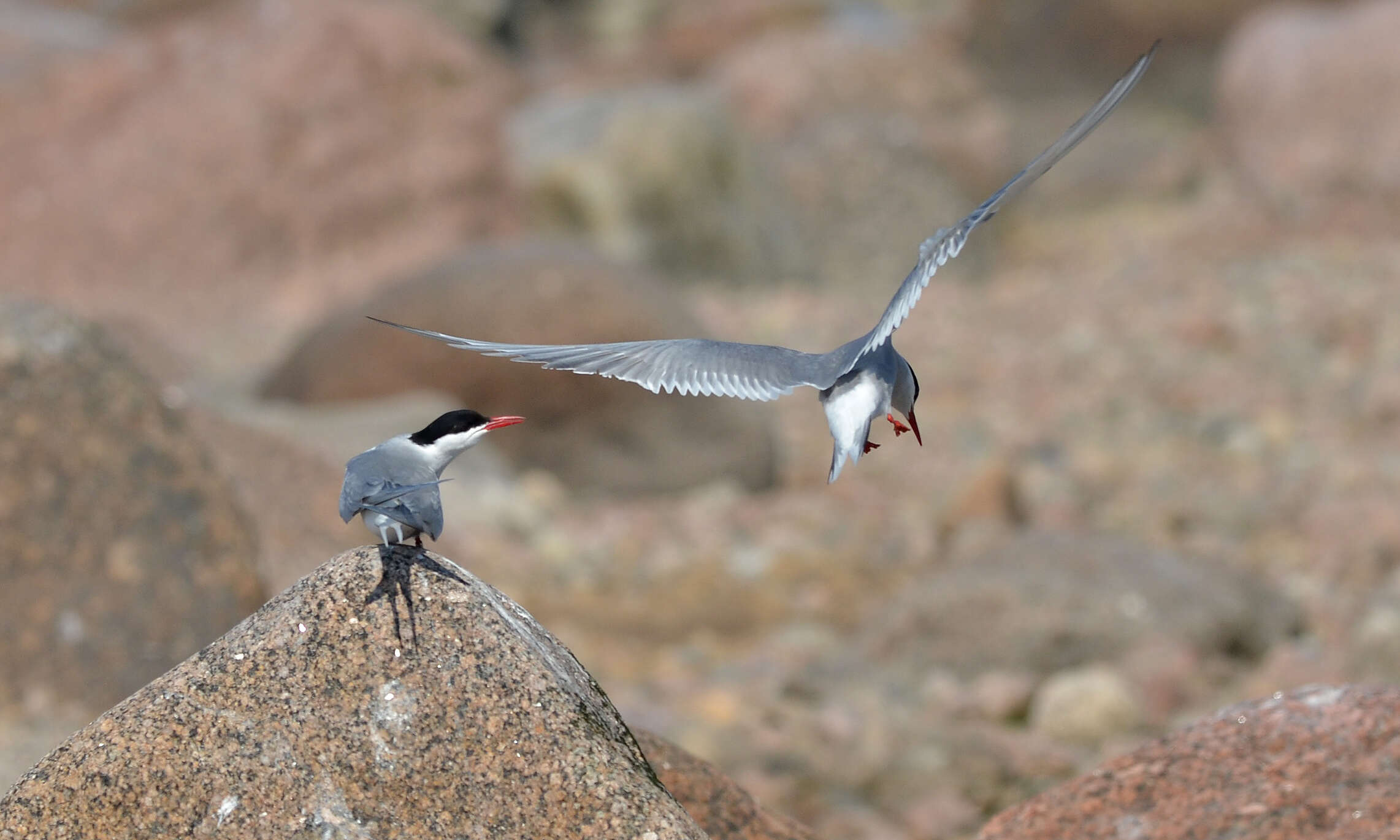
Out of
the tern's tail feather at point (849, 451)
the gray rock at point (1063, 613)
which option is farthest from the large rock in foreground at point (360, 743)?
the gray rock at point (1063, 613)

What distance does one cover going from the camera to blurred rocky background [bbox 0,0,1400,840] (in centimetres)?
532

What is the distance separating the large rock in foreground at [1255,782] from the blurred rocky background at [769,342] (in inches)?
4.0

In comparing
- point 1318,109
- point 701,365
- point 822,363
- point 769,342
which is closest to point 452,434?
point 701,365

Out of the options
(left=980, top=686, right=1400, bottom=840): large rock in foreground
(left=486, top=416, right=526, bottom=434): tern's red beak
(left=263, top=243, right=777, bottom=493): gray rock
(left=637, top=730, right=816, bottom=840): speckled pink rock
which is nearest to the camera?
(left=486, top=416, right=526, bottom=434): tern's red beak

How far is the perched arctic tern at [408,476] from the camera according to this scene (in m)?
2.42

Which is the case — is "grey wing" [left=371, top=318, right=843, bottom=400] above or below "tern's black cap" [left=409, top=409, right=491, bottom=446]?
above

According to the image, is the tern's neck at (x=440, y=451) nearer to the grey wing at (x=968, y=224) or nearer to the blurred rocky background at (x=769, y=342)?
the grey wing at (x=968, y=224)

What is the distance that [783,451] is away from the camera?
10.2 meters

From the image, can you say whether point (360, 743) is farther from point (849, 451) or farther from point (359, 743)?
point (849, 451)

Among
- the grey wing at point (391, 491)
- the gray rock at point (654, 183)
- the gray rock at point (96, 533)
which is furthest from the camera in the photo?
the gray rock at point (654, 183)

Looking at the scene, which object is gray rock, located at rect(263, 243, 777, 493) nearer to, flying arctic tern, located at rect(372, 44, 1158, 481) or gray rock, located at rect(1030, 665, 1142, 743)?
gray rock, located at rect(1030, 665, 1142, 743)

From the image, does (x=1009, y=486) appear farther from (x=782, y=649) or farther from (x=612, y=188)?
(x=612, y=188)

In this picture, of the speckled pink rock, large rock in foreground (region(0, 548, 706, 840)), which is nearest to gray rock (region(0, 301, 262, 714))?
the speckled pink rock

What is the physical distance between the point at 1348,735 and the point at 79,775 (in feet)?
7.53
